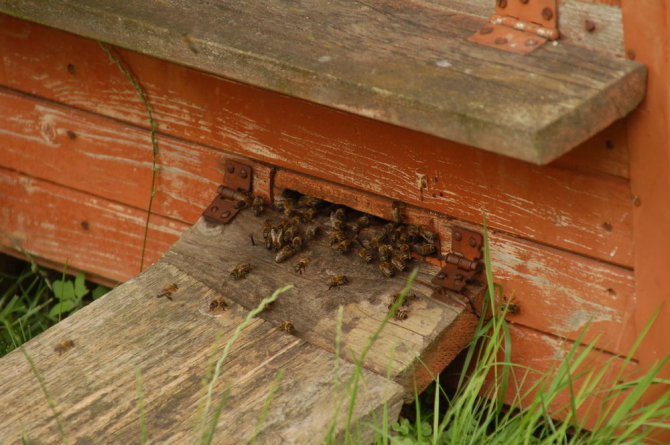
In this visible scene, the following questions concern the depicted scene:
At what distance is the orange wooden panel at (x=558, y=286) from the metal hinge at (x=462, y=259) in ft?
0.09

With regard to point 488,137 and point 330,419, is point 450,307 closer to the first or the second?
point 330,419

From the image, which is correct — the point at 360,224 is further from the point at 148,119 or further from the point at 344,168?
the point at 148,119

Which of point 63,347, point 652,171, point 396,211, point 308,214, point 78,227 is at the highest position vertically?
point 652,171

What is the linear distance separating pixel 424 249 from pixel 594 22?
847mm

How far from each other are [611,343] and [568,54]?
0.85m

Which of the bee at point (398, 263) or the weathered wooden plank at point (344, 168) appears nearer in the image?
the weathered wooden plank at point (344, 168)

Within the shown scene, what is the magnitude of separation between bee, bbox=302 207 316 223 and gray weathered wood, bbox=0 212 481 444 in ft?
0.36

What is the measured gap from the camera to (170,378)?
238 centimetres

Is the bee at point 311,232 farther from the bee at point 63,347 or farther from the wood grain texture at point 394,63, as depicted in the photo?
the bee at point 63,347

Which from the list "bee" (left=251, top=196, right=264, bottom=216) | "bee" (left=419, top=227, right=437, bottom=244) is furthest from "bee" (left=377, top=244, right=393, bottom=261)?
"bee" (left=251, top=196, right=264, bottom=216)

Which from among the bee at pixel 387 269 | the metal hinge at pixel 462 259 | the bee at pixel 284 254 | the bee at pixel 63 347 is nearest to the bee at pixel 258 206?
the bee at pixel 284 254

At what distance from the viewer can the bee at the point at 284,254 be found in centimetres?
277

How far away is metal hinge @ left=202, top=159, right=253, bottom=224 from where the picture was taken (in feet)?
9.80

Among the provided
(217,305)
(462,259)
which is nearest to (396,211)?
(462,259)
